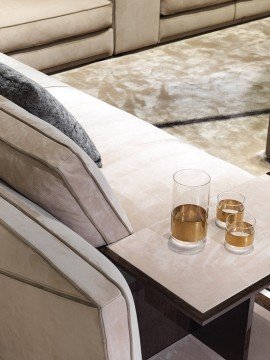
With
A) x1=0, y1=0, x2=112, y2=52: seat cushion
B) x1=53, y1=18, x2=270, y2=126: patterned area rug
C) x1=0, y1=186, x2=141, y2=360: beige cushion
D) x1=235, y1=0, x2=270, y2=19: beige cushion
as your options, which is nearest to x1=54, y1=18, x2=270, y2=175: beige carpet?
x1=53, y1=18, x2=270, y2=126: patterned area rug

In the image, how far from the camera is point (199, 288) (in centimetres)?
142

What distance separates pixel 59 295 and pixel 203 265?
0.46 meters

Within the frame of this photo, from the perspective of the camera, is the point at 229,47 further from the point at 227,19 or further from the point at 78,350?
the point at 78,350

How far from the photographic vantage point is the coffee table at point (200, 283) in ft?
4.60

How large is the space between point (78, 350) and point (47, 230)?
23 centimetres

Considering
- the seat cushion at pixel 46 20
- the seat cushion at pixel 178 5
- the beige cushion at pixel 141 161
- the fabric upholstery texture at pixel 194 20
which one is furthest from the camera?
the fabric upholstery texture at pixel 194 20

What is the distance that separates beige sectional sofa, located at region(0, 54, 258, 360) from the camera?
112cm

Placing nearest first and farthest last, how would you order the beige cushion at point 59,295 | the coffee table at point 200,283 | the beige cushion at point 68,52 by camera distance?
1. the beige cushion at point 59,295
2. the coffee table at point 200,283
3. the beige cushion at point 68,52

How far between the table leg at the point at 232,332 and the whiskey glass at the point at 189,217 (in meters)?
0.19

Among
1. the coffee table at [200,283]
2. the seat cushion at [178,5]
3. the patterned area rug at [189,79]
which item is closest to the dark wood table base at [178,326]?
the coffee table at [200,283]

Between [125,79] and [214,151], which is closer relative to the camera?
[214,151]

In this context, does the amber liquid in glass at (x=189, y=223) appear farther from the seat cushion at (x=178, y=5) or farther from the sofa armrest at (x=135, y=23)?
the seat cushion at (x=178, y=5)

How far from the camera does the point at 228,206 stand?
1629 millimetres

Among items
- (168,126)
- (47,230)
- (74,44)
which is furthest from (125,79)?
Answer: (47,230)
